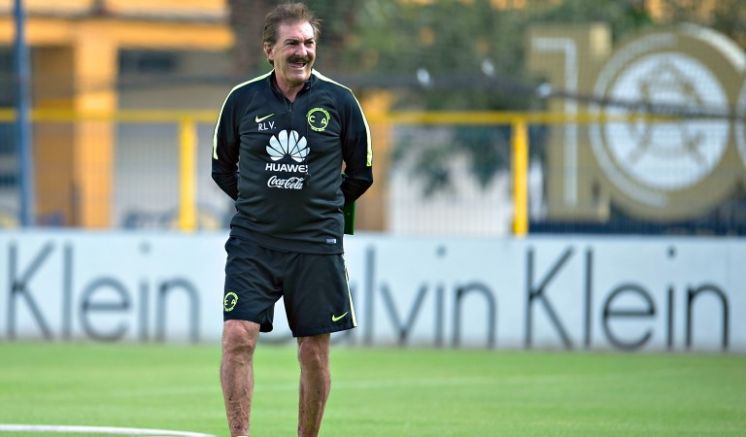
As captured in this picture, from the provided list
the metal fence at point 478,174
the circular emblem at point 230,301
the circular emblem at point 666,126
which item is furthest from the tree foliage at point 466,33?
the circular emblem at point 230,301

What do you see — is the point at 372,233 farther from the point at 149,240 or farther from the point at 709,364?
the point at 709,364

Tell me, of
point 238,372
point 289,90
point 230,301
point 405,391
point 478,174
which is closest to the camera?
point 238,372

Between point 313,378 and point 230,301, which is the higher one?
point 230,301

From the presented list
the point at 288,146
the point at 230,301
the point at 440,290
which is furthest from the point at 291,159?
the point at 440,290

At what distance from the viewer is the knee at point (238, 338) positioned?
7.39 meters

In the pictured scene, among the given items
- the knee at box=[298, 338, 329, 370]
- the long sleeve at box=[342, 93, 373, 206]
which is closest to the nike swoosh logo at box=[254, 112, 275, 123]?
the long sleeve at box=[342, 93, 373, 206]

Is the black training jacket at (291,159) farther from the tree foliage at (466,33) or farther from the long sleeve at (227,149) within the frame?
the tree foliage at (466,33)

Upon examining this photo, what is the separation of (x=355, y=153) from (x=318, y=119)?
33 centimetres

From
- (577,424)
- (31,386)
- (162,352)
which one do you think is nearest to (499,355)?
(162,352)

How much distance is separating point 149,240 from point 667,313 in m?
5.33

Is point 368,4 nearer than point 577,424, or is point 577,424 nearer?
point 577,424

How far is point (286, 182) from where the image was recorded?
7.54m

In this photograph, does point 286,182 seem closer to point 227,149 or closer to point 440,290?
point 227,149

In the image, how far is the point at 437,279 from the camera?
17016 millimetres
